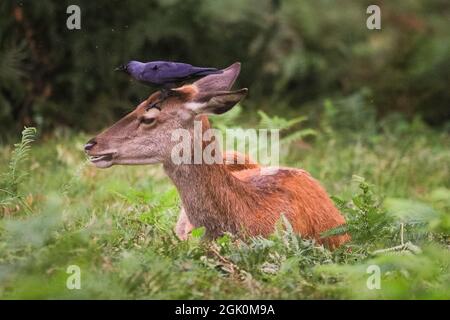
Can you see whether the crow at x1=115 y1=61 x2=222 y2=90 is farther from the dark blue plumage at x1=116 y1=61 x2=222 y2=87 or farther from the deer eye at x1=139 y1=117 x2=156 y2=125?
the deer eye at x1=139 y1=117 x2=156 y2=125

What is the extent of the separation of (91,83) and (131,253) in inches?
186

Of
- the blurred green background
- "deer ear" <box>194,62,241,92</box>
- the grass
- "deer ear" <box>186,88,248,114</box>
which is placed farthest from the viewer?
the blurred green background

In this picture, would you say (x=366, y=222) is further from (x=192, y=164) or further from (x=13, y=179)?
(x=13, y=179)

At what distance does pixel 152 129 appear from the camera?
550 cm

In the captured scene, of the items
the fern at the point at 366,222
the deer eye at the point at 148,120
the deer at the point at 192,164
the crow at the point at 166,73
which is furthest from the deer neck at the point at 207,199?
the fern at the point at 366,222

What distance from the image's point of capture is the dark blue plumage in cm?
538

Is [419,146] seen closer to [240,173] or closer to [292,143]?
[292,143]

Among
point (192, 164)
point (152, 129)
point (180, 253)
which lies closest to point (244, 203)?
point (192, 164)

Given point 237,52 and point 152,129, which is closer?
point 152,129

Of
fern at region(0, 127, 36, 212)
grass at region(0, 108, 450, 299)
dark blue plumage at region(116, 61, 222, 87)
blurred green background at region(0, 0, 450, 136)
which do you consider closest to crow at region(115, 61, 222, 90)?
dark blue plumage at region(116, 61, 222, 87)

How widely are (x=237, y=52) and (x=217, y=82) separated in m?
4.57

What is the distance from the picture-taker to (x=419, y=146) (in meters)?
8.92

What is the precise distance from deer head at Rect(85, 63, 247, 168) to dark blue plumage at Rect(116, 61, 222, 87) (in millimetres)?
106
